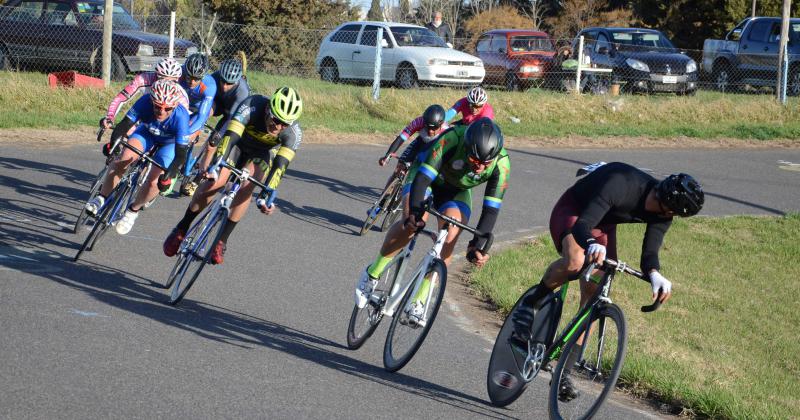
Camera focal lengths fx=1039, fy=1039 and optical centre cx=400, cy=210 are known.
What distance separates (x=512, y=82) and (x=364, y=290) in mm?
19809

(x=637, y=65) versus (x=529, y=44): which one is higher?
(x=529, y=44)

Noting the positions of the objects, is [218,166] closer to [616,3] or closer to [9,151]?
[9,151]

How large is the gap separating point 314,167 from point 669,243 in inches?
228

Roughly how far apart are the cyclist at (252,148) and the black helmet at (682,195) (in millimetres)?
3498

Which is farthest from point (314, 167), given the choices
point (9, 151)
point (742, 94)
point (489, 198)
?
point (742, 94)

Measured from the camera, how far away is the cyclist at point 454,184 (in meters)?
7.01

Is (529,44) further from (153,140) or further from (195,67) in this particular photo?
(153,140)

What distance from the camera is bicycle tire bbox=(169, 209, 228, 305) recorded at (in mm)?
8328

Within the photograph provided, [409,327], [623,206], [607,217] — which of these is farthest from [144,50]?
[623,206]

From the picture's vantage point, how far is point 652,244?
6.36 metres

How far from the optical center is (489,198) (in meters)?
7.53

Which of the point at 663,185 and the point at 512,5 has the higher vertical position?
the point at 512,5

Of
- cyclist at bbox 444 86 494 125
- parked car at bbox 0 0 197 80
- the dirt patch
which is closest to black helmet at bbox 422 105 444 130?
cyclist at bbox 444 86 494 125

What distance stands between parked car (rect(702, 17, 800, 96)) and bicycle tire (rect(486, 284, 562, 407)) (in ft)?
76.1
